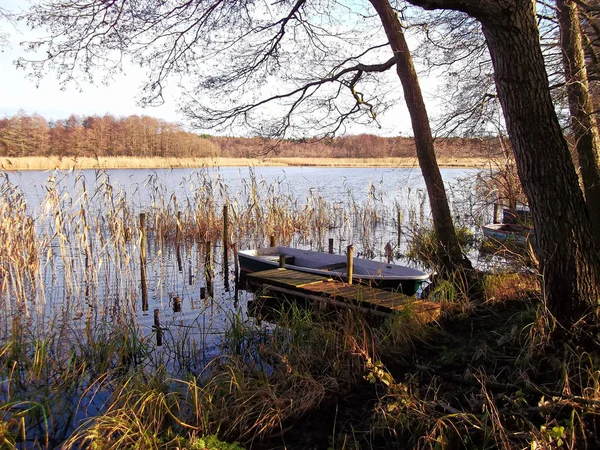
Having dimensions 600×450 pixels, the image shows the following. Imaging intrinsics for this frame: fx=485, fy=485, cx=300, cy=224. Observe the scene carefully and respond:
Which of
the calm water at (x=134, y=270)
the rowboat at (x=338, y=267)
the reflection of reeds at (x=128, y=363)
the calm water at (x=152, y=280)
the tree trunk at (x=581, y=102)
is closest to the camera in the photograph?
the reflection of reeds at (x=128, y=363)

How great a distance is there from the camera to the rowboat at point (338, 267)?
23.2 feet

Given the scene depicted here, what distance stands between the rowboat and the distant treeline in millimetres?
1967

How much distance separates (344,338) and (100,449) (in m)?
2.24

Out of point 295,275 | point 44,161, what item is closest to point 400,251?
point 295,275

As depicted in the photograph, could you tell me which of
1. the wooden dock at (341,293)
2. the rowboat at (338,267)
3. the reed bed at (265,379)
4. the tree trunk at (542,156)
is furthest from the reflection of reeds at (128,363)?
the tree trunk at (542,156)

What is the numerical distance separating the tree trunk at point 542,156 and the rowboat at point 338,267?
292 centimetres

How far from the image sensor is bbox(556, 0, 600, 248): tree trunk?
19.1 feet

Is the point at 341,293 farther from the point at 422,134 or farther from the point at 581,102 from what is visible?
the point at 581,102

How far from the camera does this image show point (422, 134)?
7082 millimetres

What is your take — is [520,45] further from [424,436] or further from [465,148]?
[465,148]

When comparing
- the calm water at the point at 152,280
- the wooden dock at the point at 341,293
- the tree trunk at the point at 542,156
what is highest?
the tree trunk at the point at 542,156

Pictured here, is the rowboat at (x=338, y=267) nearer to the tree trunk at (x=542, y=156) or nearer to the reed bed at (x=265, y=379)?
the reed bed at (x=265, y=379)

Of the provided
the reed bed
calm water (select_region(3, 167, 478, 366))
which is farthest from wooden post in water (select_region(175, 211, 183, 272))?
the reed bed

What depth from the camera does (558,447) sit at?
269 cm
